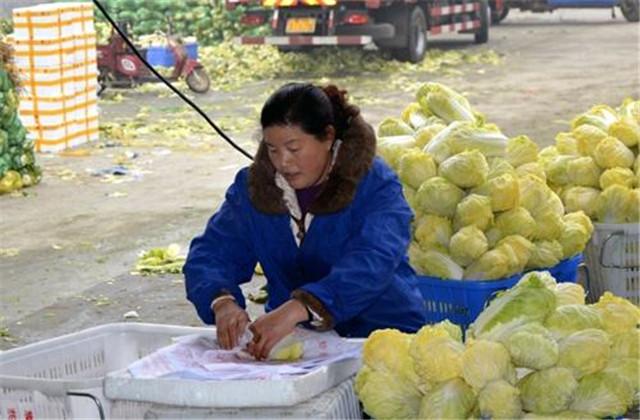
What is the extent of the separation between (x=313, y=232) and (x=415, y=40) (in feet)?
53.0

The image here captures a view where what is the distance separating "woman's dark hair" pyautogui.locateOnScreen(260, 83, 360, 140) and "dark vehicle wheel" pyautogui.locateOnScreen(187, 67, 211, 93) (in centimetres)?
1319

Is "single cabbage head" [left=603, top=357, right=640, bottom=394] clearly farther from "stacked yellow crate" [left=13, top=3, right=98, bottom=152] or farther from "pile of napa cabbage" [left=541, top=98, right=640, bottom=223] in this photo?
"stacked yellow crate" [left=13, top=3, right=98, bottom=152]

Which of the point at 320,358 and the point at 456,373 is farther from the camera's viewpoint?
the point at 320,358

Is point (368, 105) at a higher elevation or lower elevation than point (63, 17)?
lower

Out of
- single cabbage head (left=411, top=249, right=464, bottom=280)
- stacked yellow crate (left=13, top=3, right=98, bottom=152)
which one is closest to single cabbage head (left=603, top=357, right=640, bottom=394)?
single cabbage head (left=411, top=249, right=464, bottom=280)

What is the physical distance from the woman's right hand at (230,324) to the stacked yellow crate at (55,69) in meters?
9.09

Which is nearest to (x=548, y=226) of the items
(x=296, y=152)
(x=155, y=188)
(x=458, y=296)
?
(x=458, y=296)

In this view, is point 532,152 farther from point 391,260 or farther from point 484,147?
point 391,260

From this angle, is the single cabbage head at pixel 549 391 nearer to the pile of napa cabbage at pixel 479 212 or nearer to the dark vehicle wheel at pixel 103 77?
the pile of napa cabbage at pixel 479 212

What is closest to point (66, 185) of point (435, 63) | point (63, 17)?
point (63, 17)

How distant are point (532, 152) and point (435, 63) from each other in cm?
1453

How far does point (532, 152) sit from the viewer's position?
19.9 ft

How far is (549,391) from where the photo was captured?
339 centimetres

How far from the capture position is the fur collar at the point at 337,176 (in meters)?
4.25
